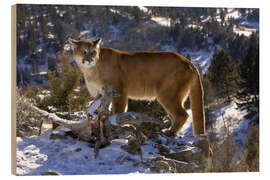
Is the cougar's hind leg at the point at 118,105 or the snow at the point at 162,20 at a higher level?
the snow at the point at 162,20

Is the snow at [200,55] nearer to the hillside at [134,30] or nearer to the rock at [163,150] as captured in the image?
the hillside at [134,30]

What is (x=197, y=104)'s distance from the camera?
7.86 metres

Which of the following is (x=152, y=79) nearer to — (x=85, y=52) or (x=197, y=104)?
(x=197, y=104)

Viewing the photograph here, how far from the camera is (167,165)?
7.50 meters

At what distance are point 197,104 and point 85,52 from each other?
2.17 meters

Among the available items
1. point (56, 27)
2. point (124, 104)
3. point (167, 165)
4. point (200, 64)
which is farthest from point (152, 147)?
point (56, 27)

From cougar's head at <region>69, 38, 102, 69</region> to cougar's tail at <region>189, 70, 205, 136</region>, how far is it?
5.97 ft

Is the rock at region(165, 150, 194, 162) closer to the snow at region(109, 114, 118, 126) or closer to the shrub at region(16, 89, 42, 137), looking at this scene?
the snow at region(109, 114, 118, 126)

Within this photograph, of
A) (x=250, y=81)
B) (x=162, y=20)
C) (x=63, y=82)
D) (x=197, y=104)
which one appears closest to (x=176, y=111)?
(x=197, y=104)

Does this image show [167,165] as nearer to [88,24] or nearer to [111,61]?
[111,61]

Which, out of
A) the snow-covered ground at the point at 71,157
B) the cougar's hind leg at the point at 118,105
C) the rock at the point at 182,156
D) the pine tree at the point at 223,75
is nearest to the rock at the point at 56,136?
the snow-covered ground at the point at 71,157

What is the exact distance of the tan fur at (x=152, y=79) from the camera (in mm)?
7609

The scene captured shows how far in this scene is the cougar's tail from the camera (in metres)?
7.83

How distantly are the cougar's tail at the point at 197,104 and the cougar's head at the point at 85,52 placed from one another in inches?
71.6
